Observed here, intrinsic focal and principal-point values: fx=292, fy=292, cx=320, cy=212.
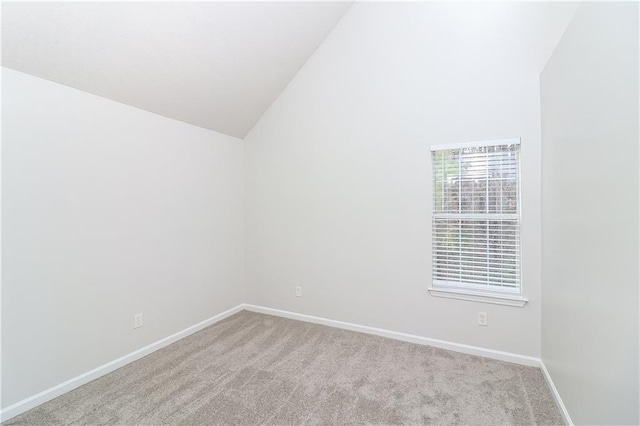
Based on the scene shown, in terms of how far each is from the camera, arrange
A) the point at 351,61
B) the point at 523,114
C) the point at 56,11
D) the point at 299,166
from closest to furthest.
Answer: the point at 56,11 → the point at 523,114 → the point at 351,61 → the point at 299,166

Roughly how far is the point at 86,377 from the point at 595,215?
3.38 meters

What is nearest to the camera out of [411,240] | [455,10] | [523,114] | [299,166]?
[523,114]

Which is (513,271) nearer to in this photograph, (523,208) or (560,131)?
(523,208)

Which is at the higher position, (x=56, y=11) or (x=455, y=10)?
(x=455, y=10)

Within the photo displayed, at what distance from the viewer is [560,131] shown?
6.18 feet

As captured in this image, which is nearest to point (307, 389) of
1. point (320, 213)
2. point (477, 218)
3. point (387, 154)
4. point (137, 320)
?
point (137, 320)

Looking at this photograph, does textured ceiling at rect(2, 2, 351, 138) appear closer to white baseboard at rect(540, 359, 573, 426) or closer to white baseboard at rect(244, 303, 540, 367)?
white baseboard at rect(244, 303, 540, 367)

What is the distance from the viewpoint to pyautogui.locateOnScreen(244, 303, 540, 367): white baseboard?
2.41m

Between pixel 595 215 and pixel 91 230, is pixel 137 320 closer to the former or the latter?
pixel 91 230

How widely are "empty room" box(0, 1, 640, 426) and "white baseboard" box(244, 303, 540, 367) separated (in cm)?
2

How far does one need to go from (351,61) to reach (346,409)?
3090 millimetres

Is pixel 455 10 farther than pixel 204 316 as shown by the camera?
No

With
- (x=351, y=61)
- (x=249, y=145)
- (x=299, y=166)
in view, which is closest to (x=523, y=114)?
(x=351, y=61)

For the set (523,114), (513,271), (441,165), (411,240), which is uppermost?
(523,114)
